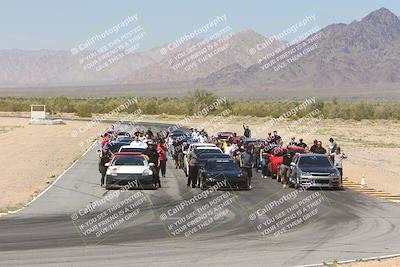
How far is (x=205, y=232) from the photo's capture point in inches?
697

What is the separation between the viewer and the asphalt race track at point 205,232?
14.5 metres

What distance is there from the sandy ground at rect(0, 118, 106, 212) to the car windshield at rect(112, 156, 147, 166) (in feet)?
9.30

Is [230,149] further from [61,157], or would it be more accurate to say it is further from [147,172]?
[61,157]

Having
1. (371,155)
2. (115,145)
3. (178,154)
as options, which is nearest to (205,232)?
(115,145)

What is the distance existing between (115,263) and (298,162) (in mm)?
15848

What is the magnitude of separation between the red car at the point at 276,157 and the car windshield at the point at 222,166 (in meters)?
4.17

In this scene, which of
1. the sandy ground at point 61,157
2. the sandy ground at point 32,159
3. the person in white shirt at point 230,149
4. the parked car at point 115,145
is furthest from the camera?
the parked car at point 115,145

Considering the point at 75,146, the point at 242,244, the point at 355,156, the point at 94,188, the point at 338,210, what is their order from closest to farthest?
1. the point at 242,244
2. the point at 338,210
3. the point at 94,188
4. the point at 355,156
5. the point at 75,146

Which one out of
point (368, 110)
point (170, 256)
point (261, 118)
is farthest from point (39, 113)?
point (170, 256)

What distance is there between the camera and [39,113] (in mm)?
99125

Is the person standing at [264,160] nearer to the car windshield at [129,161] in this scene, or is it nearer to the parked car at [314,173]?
the parked car at [314,173]

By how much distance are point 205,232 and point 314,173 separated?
419 inches

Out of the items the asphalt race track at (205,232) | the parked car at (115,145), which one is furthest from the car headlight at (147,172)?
the parked car at (115,145)

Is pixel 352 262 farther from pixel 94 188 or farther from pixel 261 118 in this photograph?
pixel 261 118
